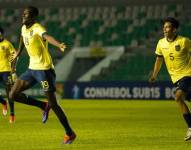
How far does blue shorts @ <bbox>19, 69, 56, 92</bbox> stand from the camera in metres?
13.1

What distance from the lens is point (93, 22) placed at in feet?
151

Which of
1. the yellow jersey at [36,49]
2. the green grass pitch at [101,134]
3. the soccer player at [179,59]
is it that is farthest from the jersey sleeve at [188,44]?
the yellow jersey at [36,49]

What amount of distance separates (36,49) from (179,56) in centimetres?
273

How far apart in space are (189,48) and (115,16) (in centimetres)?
3218

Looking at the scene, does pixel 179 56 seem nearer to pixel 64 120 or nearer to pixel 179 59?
pixel 179 59

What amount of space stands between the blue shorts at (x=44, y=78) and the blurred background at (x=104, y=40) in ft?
76.6

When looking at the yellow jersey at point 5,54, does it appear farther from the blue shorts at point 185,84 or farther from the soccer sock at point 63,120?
the soccer sock at point 63,120

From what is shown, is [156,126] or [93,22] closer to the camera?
[156,126]

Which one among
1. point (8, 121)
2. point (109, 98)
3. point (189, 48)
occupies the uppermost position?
point (189, 48)

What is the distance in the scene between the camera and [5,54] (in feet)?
71.9

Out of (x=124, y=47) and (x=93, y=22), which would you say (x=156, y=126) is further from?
(x=93, y=22)

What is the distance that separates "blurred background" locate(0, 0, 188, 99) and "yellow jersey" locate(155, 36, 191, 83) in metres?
22.5

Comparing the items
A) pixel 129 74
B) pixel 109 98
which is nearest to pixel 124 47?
pixel 129 74

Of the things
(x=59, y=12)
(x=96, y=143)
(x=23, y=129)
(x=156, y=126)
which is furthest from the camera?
(x=59, y=12)
